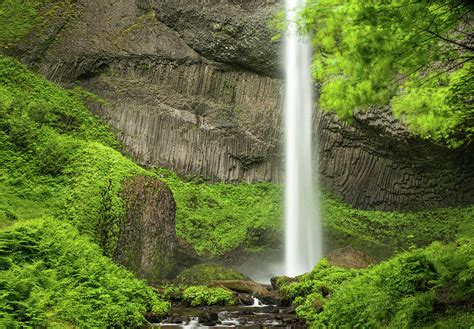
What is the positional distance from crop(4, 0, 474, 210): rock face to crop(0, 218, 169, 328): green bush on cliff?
13966 millimetres

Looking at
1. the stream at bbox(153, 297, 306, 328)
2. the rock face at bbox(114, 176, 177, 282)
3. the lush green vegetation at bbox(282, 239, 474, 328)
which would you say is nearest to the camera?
the lush green vegetation at bbox(282, 239, 474, 328)

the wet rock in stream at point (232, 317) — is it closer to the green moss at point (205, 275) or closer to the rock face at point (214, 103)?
the green moss at point (205, 275)

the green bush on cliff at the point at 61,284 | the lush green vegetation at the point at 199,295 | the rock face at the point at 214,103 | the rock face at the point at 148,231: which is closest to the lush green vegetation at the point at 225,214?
the rock face at the point at 214,103

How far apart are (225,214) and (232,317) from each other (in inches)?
468

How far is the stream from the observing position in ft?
33.7

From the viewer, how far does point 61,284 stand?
8289 millimetres

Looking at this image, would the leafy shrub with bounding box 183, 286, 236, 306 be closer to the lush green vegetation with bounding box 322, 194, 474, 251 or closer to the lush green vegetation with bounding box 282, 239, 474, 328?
the lush green vegetation with bounding box 282, 239, 474, 328

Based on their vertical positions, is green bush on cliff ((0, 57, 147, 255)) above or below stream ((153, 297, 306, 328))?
above

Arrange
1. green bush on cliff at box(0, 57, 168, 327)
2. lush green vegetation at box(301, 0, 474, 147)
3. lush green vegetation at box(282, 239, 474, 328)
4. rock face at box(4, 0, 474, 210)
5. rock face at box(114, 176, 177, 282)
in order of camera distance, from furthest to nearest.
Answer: rock face at box(4, 0, 474, 210) → rock face at box(114, 176, 177, 282) → green bush on cliff at box(0, 57, 168, 327) → lush green vegetation at box(282, 239, 474, 328) → lush green vegetation at box(301, 0, 474, 147)

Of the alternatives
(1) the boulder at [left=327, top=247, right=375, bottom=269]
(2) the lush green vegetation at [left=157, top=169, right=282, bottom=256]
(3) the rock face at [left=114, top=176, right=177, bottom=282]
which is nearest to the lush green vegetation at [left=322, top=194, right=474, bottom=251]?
(2) the lush green vegetation at [left=157, top=169, right=282, bottom=256]

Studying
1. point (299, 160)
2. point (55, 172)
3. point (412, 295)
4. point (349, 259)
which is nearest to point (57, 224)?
point (55, 172)

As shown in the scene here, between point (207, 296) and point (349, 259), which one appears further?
point (349, 259)

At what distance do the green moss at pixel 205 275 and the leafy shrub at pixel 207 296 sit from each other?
1.36 m

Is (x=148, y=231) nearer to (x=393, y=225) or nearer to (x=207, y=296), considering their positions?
(x=207, y=296)
